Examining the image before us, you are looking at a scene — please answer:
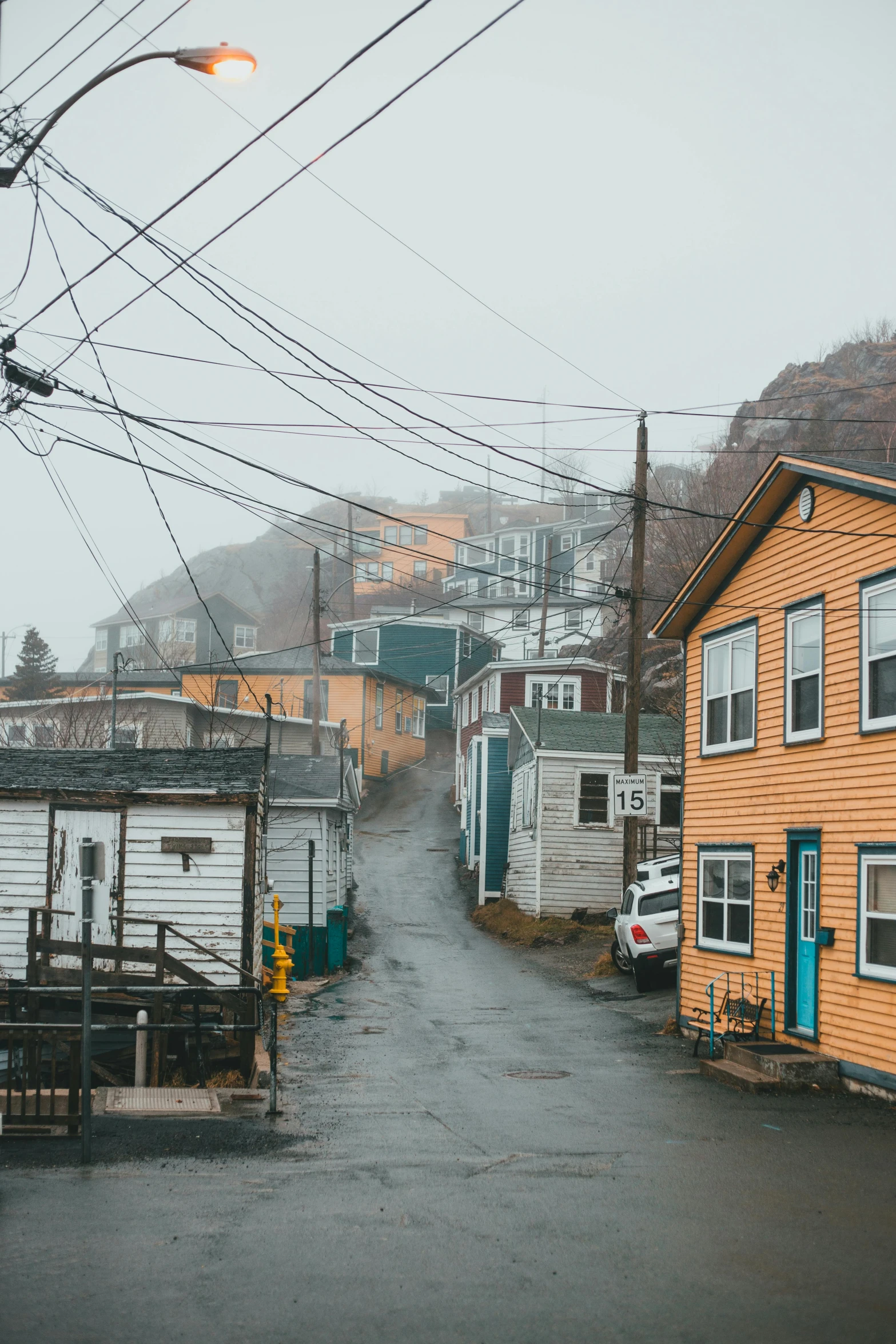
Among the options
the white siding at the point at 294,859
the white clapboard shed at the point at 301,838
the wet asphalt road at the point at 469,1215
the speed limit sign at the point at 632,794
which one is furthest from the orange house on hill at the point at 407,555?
the wet asphalt road at the point at 469,1215

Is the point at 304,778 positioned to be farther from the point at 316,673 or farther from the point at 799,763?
the point at 799,763

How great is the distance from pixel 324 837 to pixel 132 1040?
36.4 feet

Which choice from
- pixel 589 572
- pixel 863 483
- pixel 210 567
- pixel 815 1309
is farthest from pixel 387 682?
pixel 210 567

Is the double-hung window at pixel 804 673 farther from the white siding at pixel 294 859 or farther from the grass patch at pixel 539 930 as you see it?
the grass patch at pixel 539 930

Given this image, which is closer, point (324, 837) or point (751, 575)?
point (751, 575)

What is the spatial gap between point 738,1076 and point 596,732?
19740mm

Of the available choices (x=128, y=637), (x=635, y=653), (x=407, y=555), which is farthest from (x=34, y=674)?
(x=635, y=653)

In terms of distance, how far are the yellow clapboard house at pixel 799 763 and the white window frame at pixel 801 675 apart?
26mm

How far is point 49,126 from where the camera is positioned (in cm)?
988

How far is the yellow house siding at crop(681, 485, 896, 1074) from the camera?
44.2ft

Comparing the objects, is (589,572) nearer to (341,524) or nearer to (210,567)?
(341,524)

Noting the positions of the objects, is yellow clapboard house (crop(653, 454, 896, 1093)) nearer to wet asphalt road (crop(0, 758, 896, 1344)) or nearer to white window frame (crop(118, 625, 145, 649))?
wet asphalt road (crop(0, 758, 896, 1344))

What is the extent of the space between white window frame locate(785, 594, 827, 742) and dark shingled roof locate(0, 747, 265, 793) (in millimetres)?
7339

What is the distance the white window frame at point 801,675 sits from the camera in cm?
1480
